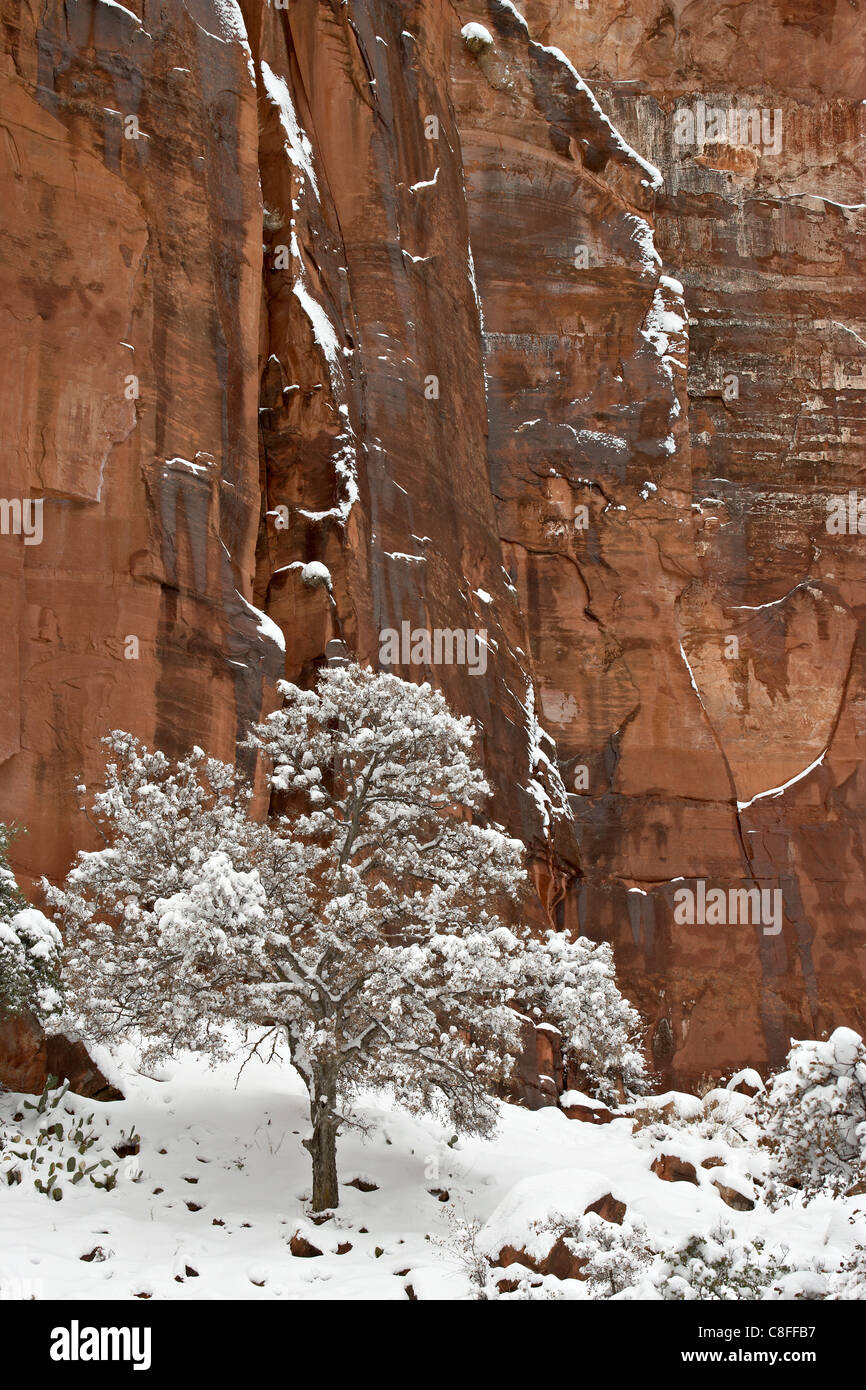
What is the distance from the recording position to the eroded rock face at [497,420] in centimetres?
2053

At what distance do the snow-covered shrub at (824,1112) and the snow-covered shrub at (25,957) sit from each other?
801 cm

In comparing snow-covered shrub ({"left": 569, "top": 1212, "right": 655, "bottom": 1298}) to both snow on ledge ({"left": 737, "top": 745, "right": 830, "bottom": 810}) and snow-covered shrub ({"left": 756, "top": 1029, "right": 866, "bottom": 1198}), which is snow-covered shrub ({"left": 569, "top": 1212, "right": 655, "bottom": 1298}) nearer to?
snow-covered shrub ({"left": 756, "top": 1029, "right": 866, "bottom": 1198})

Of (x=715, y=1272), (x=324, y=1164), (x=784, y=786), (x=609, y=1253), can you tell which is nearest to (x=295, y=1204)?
A: (x=324, y=1164)

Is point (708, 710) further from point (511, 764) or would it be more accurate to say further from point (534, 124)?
point (534, 124)

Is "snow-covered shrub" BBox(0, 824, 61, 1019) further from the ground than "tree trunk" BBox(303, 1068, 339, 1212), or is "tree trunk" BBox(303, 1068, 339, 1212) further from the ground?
"snow-covered shrub" BBox(0, 824, 61, 1019)

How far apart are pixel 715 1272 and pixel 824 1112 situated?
1879 mm

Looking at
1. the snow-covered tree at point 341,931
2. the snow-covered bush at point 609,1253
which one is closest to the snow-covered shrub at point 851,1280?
the snow-covered bush at point 609,1253

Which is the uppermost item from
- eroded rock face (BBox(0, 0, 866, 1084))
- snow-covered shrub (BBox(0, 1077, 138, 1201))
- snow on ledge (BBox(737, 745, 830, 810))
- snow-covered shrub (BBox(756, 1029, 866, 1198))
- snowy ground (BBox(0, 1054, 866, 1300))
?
eroded rock face (BBox(0, 0, 866, 1084))

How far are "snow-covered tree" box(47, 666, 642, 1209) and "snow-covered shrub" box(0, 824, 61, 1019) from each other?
0.36 m

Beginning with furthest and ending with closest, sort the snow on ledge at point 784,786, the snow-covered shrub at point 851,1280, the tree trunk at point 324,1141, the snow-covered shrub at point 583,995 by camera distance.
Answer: the snow on ledge at point 784,786
the snow-covered shrub at point 583,995
the tree trunk at point 324,1141
the snow-covered shrub at point 851,1280

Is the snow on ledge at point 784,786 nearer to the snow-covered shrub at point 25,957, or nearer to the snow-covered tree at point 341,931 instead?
the snow-covered tree at point 341,931

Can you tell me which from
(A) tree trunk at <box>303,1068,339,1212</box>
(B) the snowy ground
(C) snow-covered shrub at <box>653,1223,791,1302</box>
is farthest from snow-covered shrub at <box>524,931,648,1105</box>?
(C) snow-covered shrub at <box>653,1223,791,1302</box>

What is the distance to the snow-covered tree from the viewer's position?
14.2 m
